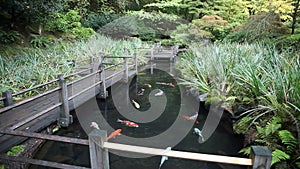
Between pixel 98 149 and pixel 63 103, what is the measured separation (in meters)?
2.45

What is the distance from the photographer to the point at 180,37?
15961 millimetres

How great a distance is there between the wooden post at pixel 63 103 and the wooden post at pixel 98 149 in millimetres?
2353

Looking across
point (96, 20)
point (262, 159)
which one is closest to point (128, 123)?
point (262, 159)

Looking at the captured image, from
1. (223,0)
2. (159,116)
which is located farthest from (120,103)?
(223,0)

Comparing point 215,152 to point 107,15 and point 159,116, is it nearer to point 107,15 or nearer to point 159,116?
point 159,116

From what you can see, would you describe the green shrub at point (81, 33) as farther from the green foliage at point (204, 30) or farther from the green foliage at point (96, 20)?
the green foliage at point (204, 30)

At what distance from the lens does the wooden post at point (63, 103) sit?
12.2 ft

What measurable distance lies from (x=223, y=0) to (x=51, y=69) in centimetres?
1547

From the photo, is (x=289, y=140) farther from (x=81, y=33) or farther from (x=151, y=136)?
(x=81, y=33)

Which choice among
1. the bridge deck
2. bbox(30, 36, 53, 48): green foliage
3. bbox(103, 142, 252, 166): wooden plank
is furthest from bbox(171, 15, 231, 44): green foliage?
bbox(103, 142, 252, 166): wooden plank

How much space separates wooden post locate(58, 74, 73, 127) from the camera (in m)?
3.71

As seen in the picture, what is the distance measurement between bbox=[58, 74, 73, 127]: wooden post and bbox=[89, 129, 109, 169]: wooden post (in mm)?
2353

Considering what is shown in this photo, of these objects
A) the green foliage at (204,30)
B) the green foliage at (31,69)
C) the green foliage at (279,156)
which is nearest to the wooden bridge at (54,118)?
the green foliage at (31,69)

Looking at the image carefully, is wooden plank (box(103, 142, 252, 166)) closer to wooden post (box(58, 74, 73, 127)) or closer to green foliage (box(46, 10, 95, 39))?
wooden post (box(58, 74, 73, 127))
